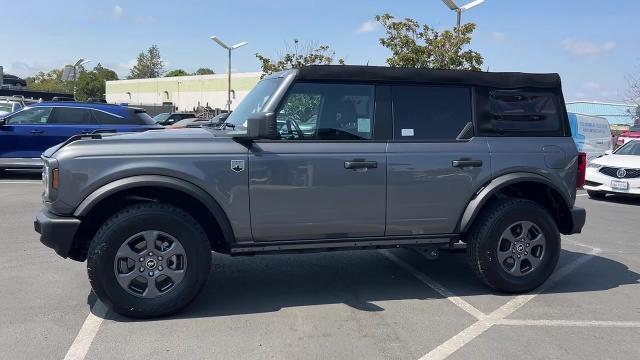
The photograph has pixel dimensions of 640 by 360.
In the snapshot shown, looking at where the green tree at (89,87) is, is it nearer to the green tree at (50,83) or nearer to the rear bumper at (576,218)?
the green tree at (50,83)

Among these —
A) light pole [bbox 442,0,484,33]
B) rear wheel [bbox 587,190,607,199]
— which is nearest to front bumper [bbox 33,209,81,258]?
rear wheel [bbox 587,190,607,199]

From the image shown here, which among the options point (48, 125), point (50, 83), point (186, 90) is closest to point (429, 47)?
point (48, 125)

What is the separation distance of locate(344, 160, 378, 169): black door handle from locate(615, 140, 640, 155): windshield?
1028 centimetres

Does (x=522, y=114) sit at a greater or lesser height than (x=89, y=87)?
lesser

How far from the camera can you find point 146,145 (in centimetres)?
455

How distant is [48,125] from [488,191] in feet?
35.9

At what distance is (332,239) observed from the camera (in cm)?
495

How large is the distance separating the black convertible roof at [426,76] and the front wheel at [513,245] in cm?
114

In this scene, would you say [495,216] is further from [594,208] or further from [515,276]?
[594,208]

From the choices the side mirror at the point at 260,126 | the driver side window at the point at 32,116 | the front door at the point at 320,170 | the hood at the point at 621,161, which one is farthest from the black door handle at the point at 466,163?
the driver side window at the point at 32,116

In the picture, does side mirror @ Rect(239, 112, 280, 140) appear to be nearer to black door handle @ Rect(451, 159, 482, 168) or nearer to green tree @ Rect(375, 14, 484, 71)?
black door handle @ Rect(451, 159, 482, 168)

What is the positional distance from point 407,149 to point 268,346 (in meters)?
2.07

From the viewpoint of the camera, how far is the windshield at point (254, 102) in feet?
16.8

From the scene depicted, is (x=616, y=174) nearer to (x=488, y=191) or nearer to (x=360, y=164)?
(x=488, y=191)
